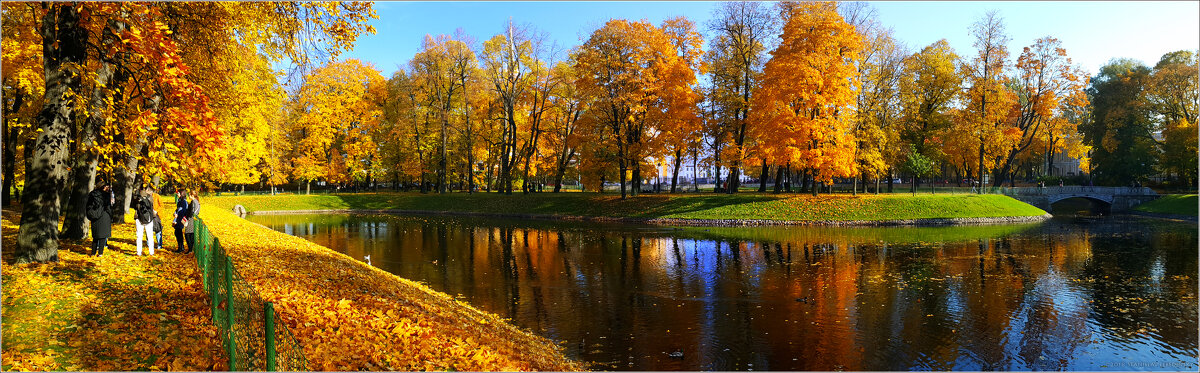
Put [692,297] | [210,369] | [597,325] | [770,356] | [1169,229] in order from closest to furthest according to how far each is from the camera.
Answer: [210,369] < [770,356] < [597,325] < [692,297] < [1169,229]

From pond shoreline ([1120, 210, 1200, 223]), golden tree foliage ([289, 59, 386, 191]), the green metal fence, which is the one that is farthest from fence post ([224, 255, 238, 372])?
pond shoreline ([1120, 210, 1200, 223])

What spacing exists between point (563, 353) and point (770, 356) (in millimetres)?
3763

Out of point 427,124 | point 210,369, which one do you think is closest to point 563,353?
point 210,369

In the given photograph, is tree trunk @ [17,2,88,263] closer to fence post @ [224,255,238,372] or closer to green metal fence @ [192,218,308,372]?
green metal fence @ [192,218,308,372]

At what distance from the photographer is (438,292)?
1633 centimetres

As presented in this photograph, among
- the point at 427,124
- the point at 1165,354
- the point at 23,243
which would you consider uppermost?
the point at 427,124

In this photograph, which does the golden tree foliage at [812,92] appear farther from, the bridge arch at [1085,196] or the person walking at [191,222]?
the person walking at [191,222]

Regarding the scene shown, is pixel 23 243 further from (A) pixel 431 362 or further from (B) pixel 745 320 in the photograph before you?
(B) pixel 745 320

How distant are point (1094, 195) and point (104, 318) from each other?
216ft

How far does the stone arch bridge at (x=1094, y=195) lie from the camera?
50.8 metres

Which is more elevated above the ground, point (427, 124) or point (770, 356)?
point (427, 124)

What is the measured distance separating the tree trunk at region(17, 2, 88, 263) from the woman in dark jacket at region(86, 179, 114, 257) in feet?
2.73

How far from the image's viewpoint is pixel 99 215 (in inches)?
495

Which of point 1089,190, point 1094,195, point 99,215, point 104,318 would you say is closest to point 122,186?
point 99,215
